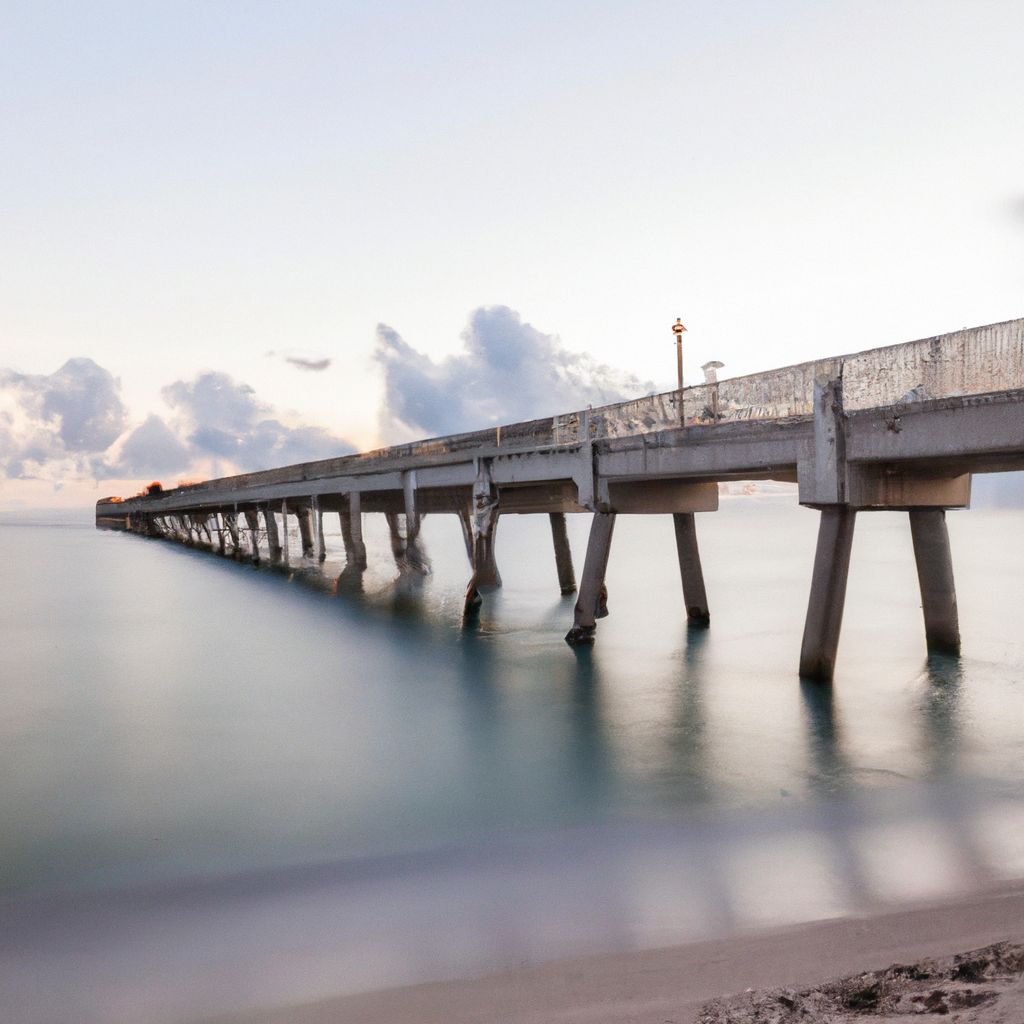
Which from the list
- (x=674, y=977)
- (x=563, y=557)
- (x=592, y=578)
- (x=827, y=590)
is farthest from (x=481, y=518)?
(x=674, y=977)

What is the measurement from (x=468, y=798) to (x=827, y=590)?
760 centimetres

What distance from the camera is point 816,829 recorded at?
8.83 m

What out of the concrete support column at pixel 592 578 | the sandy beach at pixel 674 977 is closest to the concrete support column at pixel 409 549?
the concrete support column at pixel 592 578

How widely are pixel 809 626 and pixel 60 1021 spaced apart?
12.9 m

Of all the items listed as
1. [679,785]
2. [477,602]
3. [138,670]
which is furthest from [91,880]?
[477,602]

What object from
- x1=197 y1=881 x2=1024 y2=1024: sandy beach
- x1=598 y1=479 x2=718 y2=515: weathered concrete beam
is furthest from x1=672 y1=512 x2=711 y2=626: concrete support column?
x1=197 y1=881 x2=1024 y2=1024: sandy beach

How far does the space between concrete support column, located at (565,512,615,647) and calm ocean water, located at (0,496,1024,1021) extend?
2.58 ft

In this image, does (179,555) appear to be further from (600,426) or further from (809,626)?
(809,626)

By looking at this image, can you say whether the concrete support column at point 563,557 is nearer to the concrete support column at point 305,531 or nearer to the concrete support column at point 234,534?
the concrete support column at point 305,531

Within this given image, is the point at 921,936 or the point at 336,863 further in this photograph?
the point at 336,863

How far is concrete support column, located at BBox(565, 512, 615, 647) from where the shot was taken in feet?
66.8

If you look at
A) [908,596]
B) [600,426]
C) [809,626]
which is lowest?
[908,596]

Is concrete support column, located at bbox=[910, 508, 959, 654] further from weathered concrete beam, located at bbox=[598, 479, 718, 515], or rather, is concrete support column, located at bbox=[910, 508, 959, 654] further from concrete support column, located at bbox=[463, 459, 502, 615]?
concrete support column, located at bbox=[463, 459, 502, 615]

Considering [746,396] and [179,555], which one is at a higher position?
[746,396]
